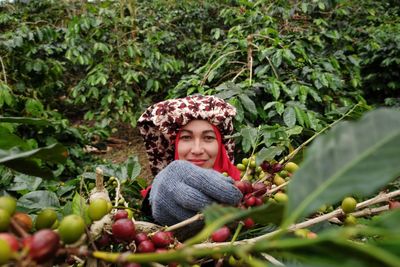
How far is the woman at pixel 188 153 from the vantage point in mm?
848

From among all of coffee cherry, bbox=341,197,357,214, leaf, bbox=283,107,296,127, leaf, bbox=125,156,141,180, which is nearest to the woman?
leaf, bbox=125,156,141,180

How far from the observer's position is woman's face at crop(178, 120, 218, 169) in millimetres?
1488

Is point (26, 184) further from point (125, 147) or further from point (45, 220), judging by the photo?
point (125, 147)

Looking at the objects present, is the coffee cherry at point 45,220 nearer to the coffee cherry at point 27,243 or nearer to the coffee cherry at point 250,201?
the coffee cherry at point 27,243

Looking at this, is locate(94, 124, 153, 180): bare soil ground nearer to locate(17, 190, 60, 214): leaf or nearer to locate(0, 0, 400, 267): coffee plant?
locate(0, 0, 400, 267): coffee plant

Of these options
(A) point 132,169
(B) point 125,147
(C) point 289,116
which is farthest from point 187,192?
(B) point 125,147

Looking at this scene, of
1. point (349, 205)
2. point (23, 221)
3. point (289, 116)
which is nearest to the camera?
point (23, 221)

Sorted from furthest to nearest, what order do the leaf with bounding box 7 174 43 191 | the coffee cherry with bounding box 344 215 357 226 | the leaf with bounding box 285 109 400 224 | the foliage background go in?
1. the foliage background
2. the leaf with bounding box 7 174 43 191
3. the coffee cherry with bounding box 344 215 357 226
4. the leaf with bounding box 285 109 400 224

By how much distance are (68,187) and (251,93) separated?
1.15 meters

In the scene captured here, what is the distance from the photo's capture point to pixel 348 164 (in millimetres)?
363

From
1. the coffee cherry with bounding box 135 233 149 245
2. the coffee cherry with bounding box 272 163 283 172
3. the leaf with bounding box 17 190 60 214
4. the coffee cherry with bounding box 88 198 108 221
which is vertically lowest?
the leaf with bounding box 17 190 60 214

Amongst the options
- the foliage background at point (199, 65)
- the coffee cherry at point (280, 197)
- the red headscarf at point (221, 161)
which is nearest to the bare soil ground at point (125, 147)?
the foliage background at point (199, 65)

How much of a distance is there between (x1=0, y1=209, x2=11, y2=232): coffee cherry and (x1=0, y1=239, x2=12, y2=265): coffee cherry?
0.06m

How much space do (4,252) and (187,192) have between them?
1.71 feet
